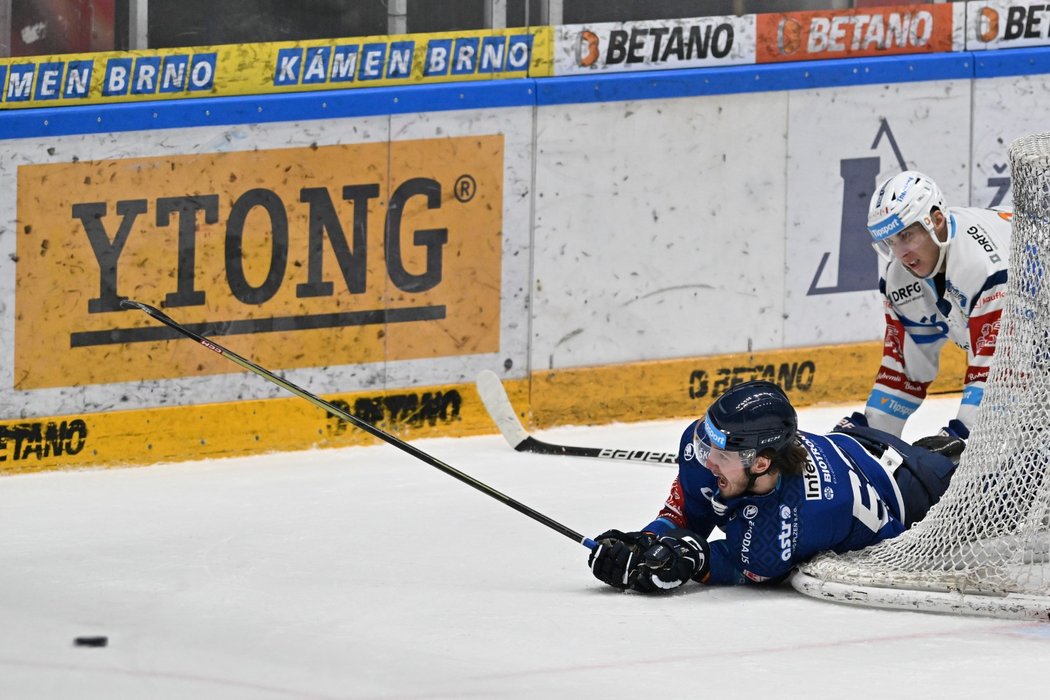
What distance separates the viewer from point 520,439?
264 inches

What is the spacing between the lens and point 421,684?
397 centimetres

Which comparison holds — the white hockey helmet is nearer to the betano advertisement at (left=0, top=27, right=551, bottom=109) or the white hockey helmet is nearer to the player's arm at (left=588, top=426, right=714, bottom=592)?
the player's arm at (left=588, top=426, right=714, bottom=592)

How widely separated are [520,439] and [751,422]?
90.4 inches

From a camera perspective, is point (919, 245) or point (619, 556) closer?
point (619, 556)

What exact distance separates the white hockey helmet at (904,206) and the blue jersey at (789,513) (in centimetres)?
88

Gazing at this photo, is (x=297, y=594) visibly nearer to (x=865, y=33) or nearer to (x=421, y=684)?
(x=421, y=684)

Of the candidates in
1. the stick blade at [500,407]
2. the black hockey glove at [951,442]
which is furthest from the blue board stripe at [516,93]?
the black hockey glove at [951,442]

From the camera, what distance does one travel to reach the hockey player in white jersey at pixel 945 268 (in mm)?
5512

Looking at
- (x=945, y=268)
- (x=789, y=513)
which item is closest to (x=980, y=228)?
(x=945, y=268)

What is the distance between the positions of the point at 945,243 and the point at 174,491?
8.16 ft

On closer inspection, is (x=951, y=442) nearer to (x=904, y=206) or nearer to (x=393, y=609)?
(x=904, y=206)

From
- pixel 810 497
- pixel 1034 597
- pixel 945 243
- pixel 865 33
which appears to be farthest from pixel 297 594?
pixel 865 33

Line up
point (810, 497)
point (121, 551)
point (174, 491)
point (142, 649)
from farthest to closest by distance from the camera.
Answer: point (174, 491) → point (121, 551) → point (810, 497) → point (142, 649)

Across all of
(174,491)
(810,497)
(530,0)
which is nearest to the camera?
(810,497)
